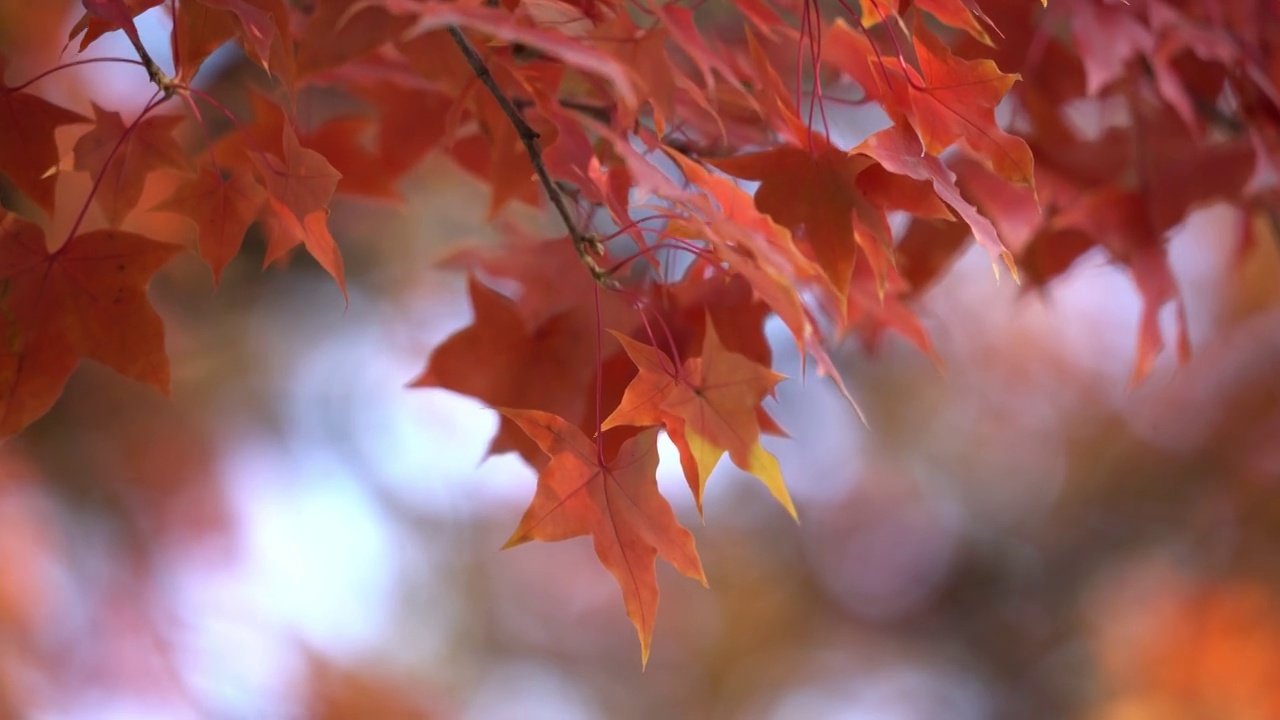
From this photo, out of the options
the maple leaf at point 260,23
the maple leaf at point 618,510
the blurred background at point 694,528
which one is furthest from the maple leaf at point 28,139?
the blurred background at point 694,528

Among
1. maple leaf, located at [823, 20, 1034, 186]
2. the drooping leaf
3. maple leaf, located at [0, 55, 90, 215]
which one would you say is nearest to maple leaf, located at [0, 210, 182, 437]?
maple leaf, located at [0, 55, 90, 215]

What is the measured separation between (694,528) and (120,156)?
196 cm

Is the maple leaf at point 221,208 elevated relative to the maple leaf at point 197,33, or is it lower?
lower

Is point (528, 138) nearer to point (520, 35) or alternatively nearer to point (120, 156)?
point (520, 35)

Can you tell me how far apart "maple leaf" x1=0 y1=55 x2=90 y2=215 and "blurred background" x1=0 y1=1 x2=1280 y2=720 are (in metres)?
1.17

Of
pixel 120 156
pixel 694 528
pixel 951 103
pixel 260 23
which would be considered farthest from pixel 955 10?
pixel 694 528

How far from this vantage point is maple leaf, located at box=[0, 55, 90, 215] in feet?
1.50

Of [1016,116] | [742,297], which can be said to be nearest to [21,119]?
[742,297]

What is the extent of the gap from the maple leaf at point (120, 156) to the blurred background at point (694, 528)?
114cm

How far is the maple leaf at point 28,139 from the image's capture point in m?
0.46

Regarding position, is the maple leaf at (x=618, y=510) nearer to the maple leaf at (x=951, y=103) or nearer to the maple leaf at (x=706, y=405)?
the maple leaf at (x=706, y=405)

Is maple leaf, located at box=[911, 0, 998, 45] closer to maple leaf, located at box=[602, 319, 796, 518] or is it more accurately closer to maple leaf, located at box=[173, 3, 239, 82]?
maple leaf, located at box=[602, 319, 796, 518]

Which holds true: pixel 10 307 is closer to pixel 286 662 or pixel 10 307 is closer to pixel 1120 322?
pixel 286 662

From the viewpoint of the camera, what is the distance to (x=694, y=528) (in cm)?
233
